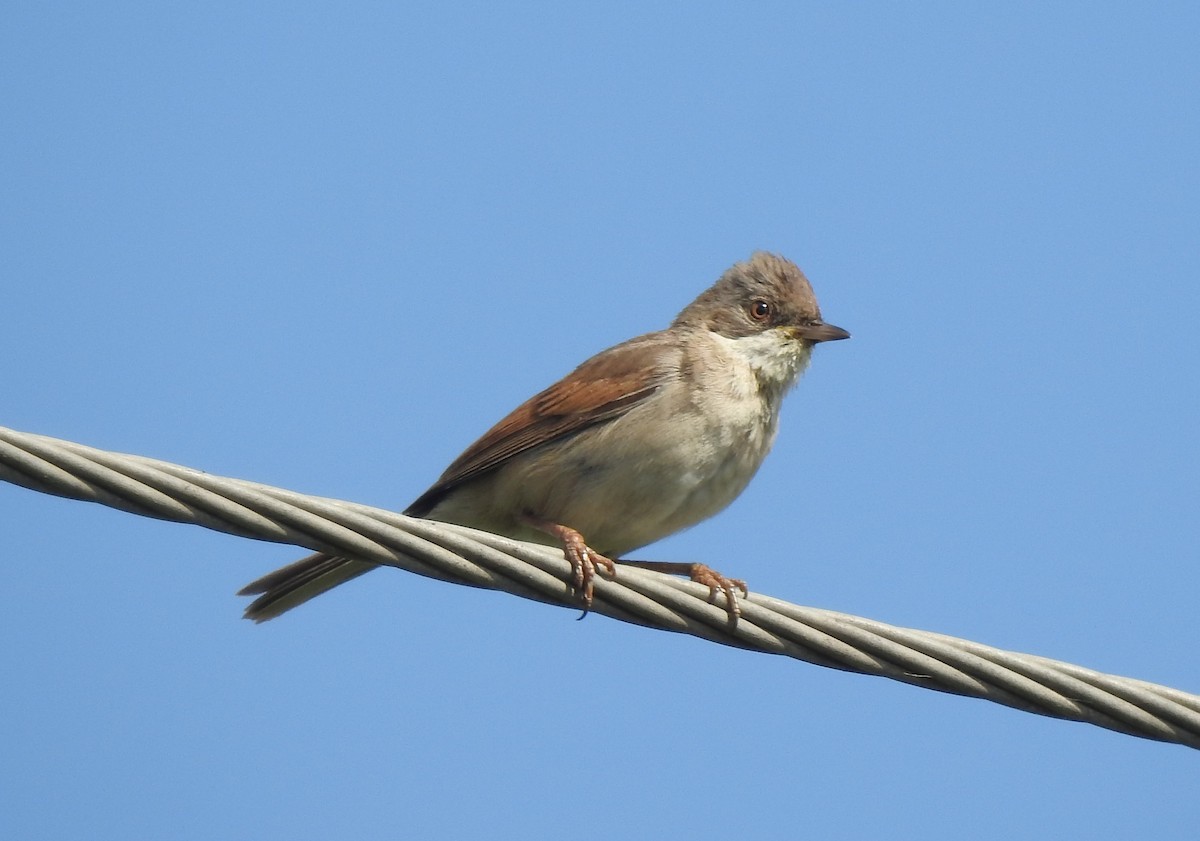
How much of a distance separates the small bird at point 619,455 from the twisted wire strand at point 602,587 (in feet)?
5.37

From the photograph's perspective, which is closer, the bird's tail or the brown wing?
the bird's tail

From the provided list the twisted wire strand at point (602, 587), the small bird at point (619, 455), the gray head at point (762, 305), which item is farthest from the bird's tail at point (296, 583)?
the gray head at point (762, 305)

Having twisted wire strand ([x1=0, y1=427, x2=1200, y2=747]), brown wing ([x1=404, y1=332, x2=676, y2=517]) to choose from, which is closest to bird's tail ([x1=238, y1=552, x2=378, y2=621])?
brown wing ([x1=404, y1=332, x2=676, y2=517])

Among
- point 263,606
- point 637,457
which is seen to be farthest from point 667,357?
point 263,606

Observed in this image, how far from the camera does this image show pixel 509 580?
4.63 meters

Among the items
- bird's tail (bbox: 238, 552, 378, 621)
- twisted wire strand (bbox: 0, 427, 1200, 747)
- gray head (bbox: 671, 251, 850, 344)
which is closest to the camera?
twisted wire strand (bbox: 0, 427, 1200, 747)

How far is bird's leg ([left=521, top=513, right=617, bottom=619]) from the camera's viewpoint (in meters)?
4.86

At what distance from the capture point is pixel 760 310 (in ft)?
27.1

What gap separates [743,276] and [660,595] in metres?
3.97

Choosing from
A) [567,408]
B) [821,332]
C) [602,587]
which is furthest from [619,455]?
[602,587]

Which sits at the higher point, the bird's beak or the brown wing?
the bird's beak

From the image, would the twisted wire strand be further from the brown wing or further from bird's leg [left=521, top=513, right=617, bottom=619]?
the brown wing

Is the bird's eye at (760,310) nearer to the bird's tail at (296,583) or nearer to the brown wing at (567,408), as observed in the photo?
the brown wing at (567,408)

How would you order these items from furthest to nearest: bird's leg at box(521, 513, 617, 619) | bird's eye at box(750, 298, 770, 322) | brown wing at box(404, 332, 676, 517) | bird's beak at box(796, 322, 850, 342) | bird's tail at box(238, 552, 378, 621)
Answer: bird's eye at box(750, 298, 770, 322)
bird's beak at box(796, 322, 850, 342)
brown wing at box(404, 332, 676, 517)
bird's tail at box(238, 552, 378, 621)
bird's leg at box(521, 513, 617, 619)
